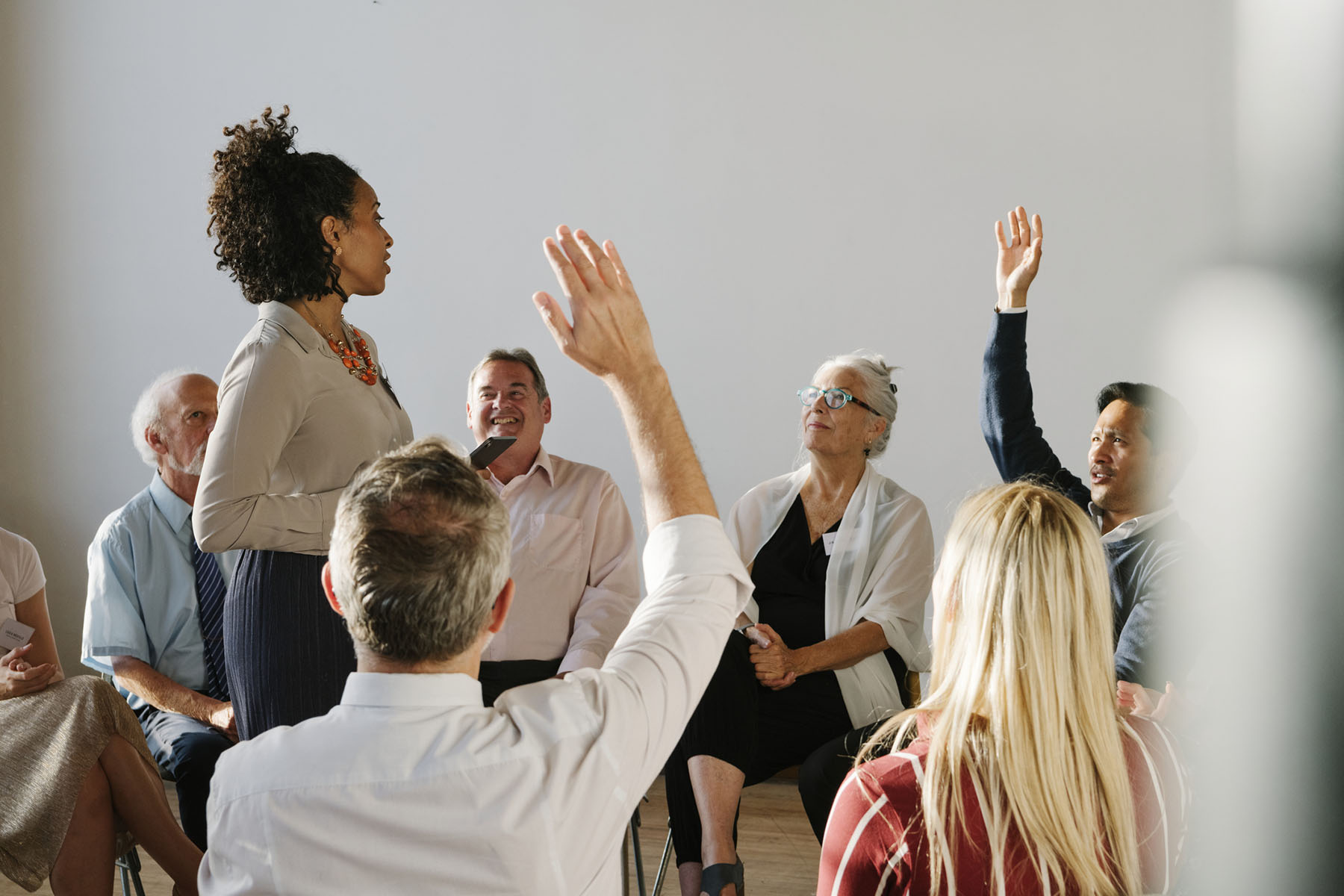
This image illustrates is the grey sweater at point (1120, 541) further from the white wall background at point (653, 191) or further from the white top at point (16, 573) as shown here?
the white top at point (16, 573)

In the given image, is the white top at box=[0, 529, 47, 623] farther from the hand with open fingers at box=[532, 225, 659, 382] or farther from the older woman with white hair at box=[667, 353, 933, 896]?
the hand with open fingers at box=[532, 225, 659, 382]

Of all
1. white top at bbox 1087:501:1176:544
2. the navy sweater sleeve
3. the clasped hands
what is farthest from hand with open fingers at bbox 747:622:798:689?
white top at bbox 1087:501:1176:544

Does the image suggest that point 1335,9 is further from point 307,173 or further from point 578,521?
point 578,521

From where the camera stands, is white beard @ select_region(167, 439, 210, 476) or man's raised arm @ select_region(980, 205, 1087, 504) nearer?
man's raised arm @ select_region(980, 205, 1087, 504)

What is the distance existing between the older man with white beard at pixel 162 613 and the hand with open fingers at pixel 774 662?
1166 millimetres

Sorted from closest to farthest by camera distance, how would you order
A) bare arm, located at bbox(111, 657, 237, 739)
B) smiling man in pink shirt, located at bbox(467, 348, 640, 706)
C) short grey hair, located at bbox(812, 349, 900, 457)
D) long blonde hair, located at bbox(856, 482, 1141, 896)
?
1. long blonde hair, located at bbox(856, 482, 1141, 896)
2. bare arm, located at bbox(111, 657, 237, 739)
3. smiling man in pink shirt, located at bbox(467, 348, 640, 706)
4. short grey hair, located at bbox(812, 349, 900, 457)

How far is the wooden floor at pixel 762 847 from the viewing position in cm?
290

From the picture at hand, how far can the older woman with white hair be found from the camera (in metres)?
2.37

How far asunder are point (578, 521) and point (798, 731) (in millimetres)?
715

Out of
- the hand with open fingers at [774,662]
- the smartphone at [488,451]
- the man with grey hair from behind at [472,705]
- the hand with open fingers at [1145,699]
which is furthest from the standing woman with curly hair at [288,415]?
the hand with open fingers at [1145,699]

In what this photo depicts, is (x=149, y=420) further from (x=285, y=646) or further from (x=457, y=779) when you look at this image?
(x=457, y=779)

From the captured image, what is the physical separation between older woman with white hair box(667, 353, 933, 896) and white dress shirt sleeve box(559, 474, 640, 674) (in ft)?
0.89

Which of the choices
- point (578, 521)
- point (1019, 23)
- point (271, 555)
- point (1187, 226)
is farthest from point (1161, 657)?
point (1019, 23)

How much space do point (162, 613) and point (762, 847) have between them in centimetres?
173
